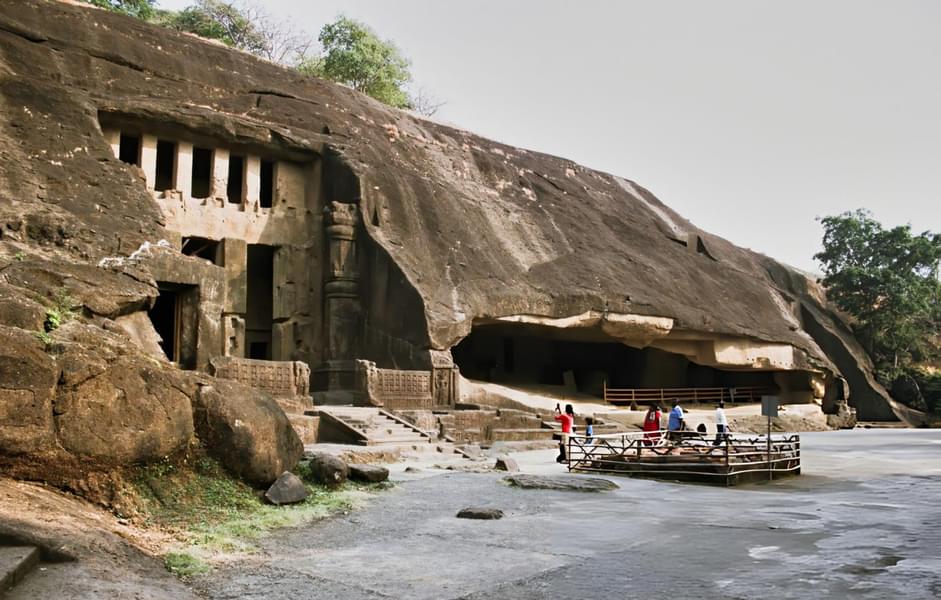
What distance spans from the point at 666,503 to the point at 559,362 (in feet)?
65.0

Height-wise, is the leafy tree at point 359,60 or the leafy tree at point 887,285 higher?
the leafy tree at point 359,60

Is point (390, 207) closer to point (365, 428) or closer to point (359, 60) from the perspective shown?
point (365, 428)

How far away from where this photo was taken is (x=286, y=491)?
7801mm

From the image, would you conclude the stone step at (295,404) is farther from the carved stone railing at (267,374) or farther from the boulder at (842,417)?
the boulder at (842,417)

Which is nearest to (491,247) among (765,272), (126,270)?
(126,270)

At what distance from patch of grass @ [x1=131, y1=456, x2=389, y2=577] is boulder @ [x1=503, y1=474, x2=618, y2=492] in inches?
123

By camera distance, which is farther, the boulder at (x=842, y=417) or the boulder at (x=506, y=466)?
the boulder at (x=842, y=417)

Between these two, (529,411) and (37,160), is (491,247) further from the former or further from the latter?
(37,160)

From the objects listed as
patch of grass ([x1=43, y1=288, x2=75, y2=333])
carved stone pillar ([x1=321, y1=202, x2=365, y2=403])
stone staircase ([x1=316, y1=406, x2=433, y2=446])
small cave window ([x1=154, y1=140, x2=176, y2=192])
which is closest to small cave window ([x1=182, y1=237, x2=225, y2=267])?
small cave window ([x1=154, y1=140, x2=176, y2=192])

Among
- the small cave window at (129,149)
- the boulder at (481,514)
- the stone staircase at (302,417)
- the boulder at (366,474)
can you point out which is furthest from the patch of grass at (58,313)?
the small cave window at (129,149)

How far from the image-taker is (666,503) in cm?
943

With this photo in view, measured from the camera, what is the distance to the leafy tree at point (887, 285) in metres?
33.8

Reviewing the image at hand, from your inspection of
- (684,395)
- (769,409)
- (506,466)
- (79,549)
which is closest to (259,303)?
(506,466)

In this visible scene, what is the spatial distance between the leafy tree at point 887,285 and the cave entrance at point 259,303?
2400cm
